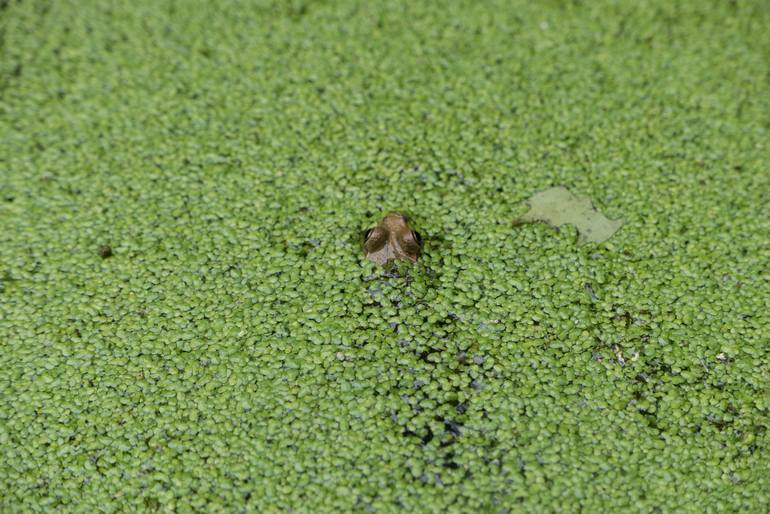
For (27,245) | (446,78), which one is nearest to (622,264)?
(446,78)

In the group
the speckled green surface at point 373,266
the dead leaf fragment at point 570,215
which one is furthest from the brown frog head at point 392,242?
the dead leaf fragment at point 570,215

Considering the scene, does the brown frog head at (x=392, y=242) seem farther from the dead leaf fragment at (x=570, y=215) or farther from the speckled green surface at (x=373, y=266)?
the dead leaf fragment at (x=570, y=215)

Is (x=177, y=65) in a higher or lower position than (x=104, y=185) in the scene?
higher

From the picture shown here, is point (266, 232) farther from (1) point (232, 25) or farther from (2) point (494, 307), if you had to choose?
(1) point (232, 25)

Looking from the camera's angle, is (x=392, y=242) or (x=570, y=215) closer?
(x=392, y=242)

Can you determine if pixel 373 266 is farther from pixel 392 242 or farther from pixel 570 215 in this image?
pixel 570 215

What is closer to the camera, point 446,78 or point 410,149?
point 410,149

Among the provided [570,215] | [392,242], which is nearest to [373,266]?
[392,242]
